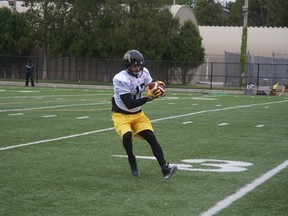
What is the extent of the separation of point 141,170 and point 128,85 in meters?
1.35

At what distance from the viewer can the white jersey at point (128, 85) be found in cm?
819

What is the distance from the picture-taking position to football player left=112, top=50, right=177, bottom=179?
8133 mm

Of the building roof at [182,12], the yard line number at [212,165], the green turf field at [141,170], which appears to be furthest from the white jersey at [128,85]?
the building roof at [182,12]

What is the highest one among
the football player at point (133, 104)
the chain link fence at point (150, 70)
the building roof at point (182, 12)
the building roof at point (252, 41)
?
the building roof at point (182, 12)

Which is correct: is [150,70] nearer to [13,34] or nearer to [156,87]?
[13,34]

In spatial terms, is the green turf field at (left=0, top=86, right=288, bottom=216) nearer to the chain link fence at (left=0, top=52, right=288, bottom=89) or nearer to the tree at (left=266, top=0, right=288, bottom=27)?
the chain link fence at (left=0, top=52, right=288, bottom=89)

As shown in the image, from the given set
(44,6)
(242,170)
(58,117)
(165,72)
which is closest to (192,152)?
(242,170)

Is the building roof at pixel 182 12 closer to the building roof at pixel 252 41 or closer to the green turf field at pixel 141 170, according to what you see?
the building roof at pixel 252 41

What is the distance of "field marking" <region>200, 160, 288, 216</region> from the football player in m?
0.97

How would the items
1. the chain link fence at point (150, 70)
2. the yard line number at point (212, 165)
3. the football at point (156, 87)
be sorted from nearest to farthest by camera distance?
the football at point (156, 87) < the yard line number at point (212, 165) < the chain link fence at point (150, 70)

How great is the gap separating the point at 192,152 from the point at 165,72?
36888 mm

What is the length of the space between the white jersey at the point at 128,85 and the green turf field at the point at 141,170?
949mm

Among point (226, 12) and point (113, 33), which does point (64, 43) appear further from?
point (226, 12)

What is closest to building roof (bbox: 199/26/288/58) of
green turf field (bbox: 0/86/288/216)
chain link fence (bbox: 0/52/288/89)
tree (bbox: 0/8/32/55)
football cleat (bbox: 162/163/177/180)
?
chain link fence (bbox: 0/52/288/89)
